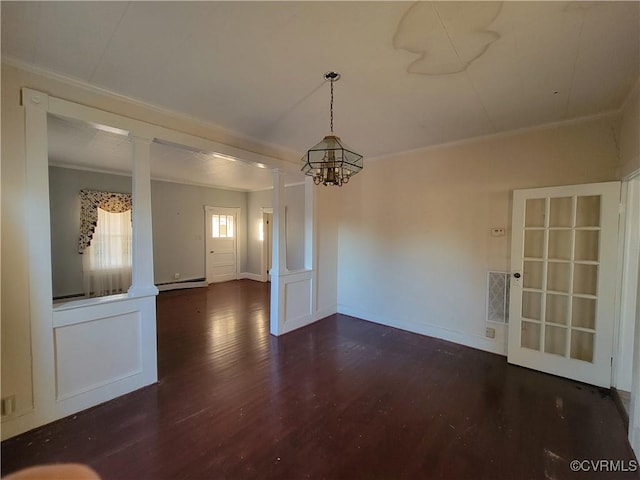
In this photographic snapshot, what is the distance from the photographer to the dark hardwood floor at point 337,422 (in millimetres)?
1739

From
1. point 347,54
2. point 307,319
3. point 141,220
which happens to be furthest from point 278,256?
point 347,54

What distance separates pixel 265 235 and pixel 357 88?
5847 mm

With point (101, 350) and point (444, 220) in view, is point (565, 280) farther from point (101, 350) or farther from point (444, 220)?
point (101, 350)

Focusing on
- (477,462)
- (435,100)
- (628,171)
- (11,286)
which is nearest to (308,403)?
(477,462)

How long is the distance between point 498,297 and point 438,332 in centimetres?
90

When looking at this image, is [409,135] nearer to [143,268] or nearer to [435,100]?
[435,100]

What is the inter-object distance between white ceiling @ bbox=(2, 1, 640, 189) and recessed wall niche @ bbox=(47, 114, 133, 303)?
3.14 meters

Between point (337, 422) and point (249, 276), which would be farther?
point (249, 276)

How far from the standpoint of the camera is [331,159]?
1922 millimetres

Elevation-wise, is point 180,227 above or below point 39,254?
above

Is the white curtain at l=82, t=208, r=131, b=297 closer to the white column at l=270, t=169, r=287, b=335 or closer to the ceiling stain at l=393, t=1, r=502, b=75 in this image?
the white column at l=270, t=169, r=287, b=335

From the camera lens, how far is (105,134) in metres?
3.46

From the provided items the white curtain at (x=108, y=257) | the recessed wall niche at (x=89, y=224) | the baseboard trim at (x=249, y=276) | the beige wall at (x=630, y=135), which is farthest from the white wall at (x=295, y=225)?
the beige wall at (x=630, y=135)

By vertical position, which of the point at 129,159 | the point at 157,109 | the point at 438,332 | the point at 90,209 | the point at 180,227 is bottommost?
the point at 438,332
